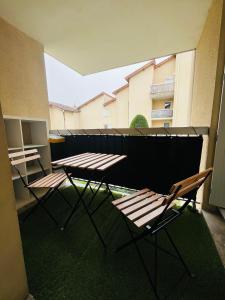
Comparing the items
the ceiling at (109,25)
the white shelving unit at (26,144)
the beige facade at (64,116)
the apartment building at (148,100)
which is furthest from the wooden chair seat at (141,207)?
the apartment building at (148,100)

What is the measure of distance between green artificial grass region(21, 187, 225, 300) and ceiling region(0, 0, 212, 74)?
298 cm

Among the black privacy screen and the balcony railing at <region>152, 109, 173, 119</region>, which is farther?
the balcony railing at <region>152, 109, 173, 119</region>

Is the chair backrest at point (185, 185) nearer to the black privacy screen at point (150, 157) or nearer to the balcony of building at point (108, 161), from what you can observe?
the balcony of building at point (108, 161)

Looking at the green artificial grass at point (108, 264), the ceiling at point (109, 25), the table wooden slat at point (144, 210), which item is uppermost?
the ceiling at point (109, 25)

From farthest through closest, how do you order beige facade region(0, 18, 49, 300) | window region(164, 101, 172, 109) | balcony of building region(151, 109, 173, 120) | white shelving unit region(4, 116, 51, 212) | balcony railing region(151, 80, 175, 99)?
window region(164, 101, 172, 109), balcony of building region(151, 109, 173, 120), balcony railing region(151, 80, 175, 99), white shelving unit region(4, 116, 51, 212), beige facade region(0, 18, 49, 300)

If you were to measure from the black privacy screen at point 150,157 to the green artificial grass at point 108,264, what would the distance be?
60 cm

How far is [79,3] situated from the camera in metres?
1.91

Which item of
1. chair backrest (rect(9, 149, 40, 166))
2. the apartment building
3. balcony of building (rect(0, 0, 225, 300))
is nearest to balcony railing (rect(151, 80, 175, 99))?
the apartment building

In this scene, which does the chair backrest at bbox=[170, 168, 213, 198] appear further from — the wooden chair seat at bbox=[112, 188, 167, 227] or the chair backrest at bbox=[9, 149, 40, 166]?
the chair backrest at bbox=[9, 149, 40, 166]

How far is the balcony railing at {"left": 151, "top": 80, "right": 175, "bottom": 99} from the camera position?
23.6ft

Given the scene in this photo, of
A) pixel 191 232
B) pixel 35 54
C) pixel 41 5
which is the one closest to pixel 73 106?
pixel 35 54

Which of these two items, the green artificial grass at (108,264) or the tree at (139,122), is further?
the tree at (139,122)

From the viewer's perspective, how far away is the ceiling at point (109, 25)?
6.45 ft

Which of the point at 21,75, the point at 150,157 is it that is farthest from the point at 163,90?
the point at 21,75
